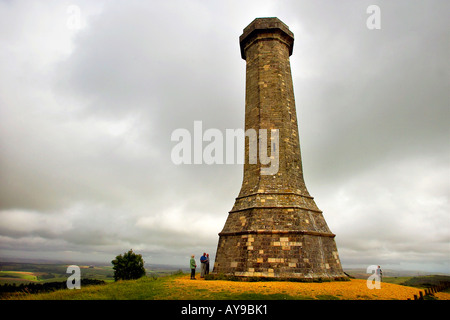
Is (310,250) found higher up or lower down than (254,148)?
lower down

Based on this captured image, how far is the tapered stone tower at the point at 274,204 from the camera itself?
11344 millimetres

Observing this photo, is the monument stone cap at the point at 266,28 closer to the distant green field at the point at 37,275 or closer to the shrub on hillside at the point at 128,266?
the distant green field at the point at 37,275

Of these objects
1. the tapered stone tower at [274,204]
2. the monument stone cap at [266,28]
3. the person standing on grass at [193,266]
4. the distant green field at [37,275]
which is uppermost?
the monument stone cap at [266,28]

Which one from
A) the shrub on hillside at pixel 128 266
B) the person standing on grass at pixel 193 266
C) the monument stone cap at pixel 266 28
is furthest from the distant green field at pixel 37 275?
the monument stone cap at pixel 266 28

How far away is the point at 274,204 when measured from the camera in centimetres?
1269

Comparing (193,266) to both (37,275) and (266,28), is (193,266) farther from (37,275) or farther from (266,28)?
(37,275)

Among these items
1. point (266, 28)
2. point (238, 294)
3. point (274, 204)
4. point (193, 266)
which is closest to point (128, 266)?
point (193, 266)

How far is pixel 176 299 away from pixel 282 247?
5.81m

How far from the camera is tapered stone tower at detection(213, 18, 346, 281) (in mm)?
11344

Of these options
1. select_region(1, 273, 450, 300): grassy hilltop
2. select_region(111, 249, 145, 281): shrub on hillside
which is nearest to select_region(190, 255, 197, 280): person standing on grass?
select_region(1, 273, 450, 300): grassy hilltop
